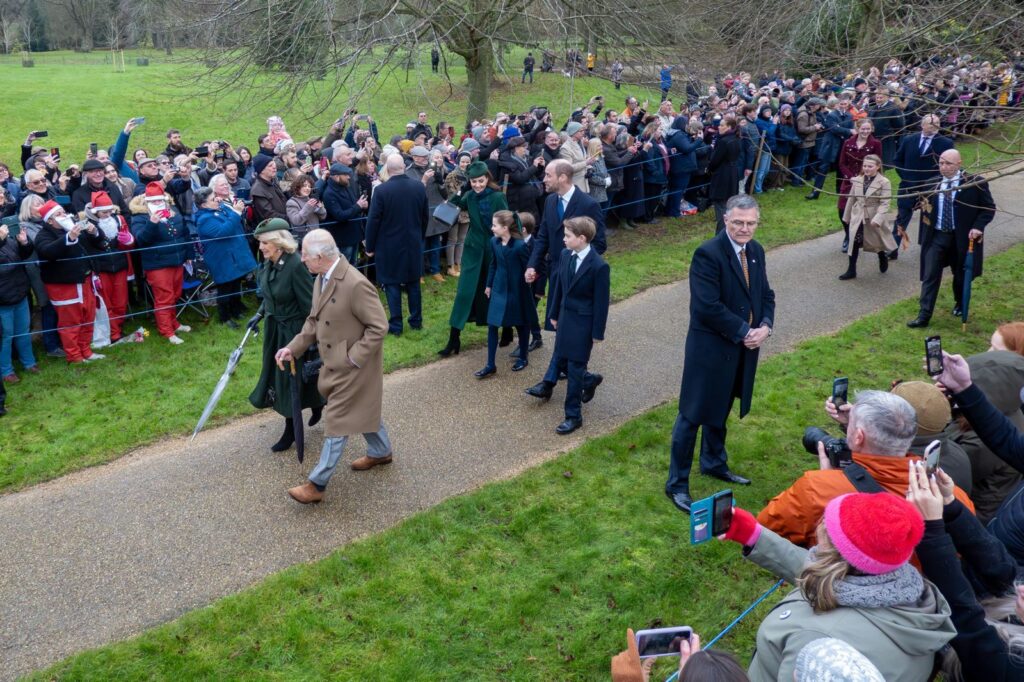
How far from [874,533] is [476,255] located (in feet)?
20.9

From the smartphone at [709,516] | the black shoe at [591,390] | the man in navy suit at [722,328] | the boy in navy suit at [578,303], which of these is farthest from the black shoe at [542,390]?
the smartphone at [709,516]

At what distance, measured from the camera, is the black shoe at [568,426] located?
23.8ft

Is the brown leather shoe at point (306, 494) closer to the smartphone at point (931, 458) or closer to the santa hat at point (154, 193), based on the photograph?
the smartphone at point (931, 458)

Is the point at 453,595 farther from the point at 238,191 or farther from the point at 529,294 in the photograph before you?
the point at 238,191

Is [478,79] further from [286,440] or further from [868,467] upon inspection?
[868,467]

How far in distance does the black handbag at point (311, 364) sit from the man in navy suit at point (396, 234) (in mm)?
2836

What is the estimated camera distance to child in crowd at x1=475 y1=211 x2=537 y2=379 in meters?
8.02

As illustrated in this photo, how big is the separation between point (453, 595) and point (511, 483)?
1362 mm

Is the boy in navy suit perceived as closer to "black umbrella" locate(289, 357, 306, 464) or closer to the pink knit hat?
"black umbrella" locate(289, 357, 306, 464)

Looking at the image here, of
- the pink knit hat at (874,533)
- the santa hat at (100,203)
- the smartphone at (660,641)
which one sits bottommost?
the smartphone at (660,641)

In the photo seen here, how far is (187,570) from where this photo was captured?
543 cm

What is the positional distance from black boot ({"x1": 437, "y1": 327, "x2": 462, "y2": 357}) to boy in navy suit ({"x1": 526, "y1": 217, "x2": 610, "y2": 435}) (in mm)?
1885

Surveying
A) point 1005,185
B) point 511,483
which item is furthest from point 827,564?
point 1005,185

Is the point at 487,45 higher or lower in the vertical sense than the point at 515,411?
higher
